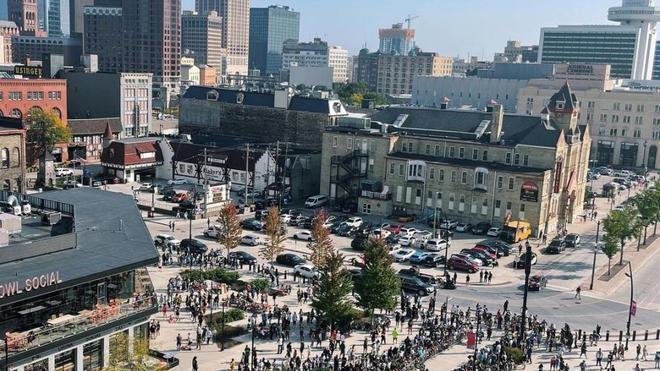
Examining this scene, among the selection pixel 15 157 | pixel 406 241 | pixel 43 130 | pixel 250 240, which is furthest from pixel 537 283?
pixel 43 130

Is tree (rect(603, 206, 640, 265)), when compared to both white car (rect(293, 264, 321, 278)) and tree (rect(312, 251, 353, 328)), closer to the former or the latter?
white car (rect(293, 264, 321, 278))

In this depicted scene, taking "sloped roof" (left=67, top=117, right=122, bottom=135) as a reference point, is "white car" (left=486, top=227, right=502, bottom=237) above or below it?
below

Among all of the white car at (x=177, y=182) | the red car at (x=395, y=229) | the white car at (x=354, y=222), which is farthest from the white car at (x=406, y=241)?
the white car at (x=177, y=182)

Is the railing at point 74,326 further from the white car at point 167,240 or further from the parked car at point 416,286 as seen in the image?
the white car at point 167,240

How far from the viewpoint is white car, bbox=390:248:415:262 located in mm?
67938

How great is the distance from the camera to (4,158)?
77812 mm

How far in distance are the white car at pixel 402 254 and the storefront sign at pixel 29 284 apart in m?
39.1

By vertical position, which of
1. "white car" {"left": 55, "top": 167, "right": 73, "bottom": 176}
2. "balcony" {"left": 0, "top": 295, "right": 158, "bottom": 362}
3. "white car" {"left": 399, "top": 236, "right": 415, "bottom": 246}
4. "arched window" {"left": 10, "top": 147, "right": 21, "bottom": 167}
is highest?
"arched window" {"left": 10, "top": 147, "right": 21, "bottom": 167}

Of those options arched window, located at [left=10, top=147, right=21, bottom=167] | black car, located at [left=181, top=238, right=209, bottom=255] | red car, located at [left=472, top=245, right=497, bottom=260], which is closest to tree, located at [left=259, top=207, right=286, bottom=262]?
black car, located at [left=181, top=238, right=209, bottom=255]

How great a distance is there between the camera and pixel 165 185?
98.1 meters

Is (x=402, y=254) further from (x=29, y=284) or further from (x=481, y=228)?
(x=29, y=284)

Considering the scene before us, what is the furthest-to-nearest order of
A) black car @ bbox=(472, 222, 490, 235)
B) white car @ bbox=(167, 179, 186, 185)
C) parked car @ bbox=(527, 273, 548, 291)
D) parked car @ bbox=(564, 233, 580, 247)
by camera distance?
white car @ bbox=(167, 179, 186, 185)
black car @ bbox=(472, 222, 490, 235)
parked car @ bbox=(564, 233, 580, 247)
parked car @ bbox=(527, 273, 548, 291)

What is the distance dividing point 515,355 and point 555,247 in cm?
3359

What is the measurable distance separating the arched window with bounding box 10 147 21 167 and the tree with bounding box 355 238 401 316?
47232 millimetres
